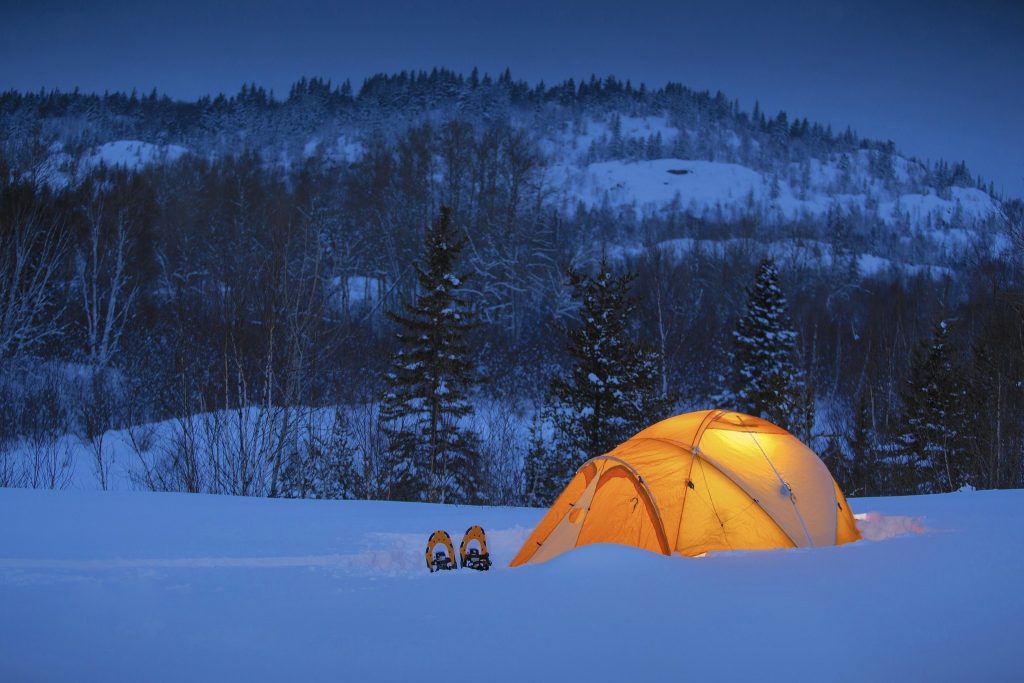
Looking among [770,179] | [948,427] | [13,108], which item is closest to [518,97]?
[770,179]

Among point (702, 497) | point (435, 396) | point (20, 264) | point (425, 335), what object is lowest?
point (702, 497)

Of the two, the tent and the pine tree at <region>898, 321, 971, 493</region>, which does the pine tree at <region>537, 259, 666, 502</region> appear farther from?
the tent

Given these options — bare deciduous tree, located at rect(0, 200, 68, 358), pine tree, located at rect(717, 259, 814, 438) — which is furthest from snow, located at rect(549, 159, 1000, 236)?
bare deciduous tree, located at rect(0, 200, 68, 358)

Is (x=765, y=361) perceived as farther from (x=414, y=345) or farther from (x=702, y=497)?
(x=702, y=497)

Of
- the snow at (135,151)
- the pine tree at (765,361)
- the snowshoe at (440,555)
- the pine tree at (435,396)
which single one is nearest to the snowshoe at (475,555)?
the snowshoe at (440,555)

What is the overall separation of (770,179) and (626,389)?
10492 cm

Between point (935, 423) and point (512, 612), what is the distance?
19.0 meters

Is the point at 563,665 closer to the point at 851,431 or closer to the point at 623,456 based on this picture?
the point at 623,456

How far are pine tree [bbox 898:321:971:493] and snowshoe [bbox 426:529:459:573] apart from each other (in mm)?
15319

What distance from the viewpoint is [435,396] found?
A: 15766mm

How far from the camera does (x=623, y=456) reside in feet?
22.5

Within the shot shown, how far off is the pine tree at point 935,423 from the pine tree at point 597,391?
784 centimetres

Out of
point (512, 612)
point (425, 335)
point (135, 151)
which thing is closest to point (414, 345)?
point (425, 335)

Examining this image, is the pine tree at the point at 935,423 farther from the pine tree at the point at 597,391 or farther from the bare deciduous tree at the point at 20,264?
the bare deciduous tree at the point at 20,264
